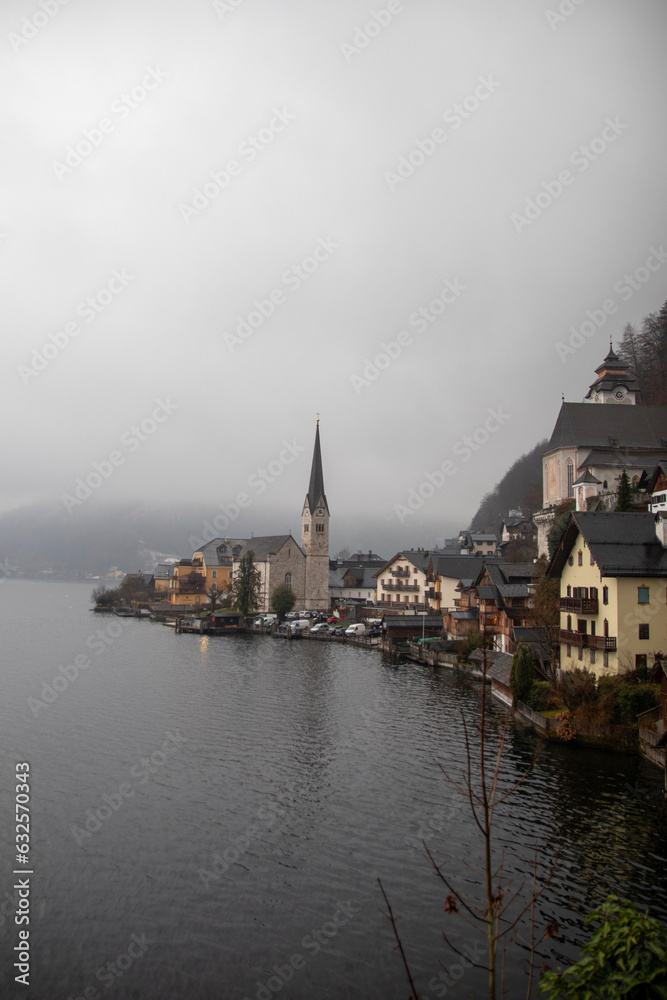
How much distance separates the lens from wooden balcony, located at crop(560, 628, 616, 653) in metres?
33.5

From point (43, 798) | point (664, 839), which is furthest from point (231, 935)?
point (664, 839)

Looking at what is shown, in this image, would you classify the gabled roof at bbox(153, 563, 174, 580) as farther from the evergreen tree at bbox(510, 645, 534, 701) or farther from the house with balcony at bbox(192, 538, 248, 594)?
the evergreen tree at bbox(510, 645, 534, 701)

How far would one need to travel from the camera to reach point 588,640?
35.2 m

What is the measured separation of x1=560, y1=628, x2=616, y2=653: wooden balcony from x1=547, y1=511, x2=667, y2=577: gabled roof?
3.44m

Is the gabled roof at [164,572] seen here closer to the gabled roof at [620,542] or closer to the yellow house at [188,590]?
the yellow house at [188,590]

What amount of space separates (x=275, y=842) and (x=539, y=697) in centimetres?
1985

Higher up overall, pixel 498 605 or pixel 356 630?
pixel 498 605

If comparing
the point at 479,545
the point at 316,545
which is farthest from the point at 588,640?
the point at 479,545

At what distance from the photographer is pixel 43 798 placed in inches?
1001

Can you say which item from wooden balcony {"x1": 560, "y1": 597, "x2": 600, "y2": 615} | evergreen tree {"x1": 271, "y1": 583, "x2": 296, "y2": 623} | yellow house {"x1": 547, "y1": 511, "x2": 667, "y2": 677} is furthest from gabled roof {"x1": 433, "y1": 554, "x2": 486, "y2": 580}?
wooden balcony {"x1": 560, "y1": 597, "x2": 600, "y2": 615}

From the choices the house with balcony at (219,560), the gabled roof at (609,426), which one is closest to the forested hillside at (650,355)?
the gabled roof at (609,426)

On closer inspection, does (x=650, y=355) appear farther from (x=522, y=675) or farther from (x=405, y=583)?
(x=522, y=675)

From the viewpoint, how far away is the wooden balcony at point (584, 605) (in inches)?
1399

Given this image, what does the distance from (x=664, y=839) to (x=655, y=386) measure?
88.1 m
